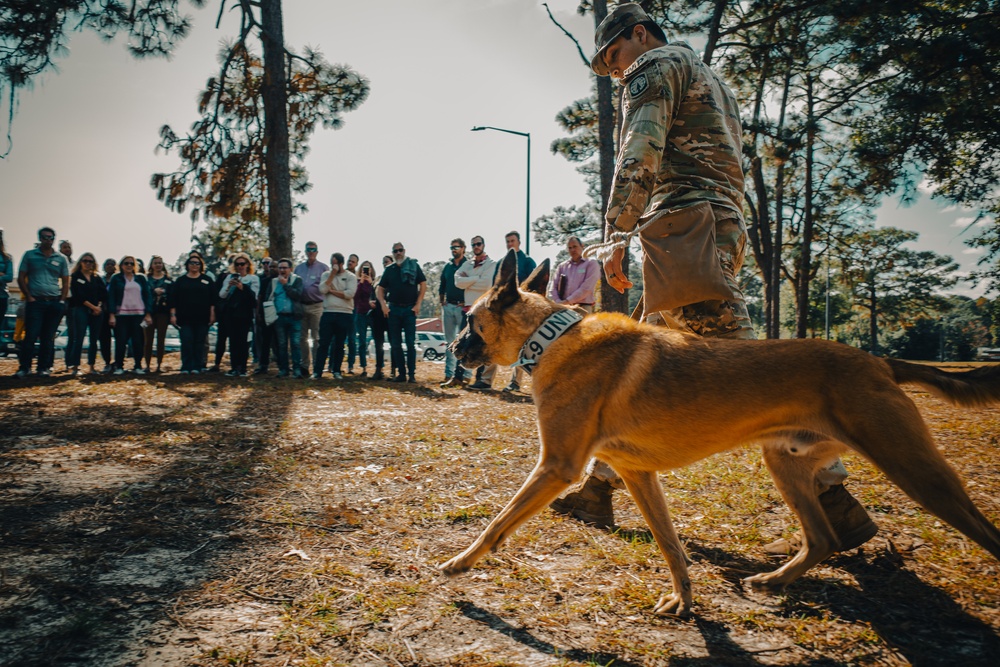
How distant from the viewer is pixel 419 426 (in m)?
6.47

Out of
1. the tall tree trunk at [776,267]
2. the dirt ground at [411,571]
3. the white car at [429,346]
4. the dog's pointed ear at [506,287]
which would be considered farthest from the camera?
the white car at [429,346]

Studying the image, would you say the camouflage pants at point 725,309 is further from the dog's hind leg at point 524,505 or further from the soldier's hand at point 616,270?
the dog's hind leg at point 524,505

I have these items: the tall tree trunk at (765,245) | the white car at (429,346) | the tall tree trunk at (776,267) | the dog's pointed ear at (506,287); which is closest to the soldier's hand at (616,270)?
the dog's pointed ear at (506,287)

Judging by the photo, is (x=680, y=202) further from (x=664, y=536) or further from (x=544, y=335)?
(x=664, y=536)

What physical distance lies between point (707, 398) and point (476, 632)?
1459 mm

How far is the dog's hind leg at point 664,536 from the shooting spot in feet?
7.96

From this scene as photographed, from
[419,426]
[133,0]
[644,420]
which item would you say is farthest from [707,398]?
[133,0]

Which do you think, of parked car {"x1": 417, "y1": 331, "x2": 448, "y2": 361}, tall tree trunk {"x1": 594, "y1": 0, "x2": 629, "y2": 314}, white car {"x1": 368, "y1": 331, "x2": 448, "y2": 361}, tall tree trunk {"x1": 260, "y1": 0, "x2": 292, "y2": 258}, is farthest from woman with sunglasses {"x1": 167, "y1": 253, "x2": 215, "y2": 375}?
parked car {"x1": 417, "y1": 331, "x2": 448, "y2": 361}

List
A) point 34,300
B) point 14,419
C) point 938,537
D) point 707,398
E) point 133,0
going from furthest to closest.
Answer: point 133,0 → point 34,300 → point 14,419 → point 938,537 → point 707,398

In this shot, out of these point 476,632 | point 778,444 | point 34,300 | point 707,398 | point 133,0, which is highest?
point 133,0

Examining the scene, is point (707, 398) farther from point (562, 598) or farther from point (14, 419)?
point (14, 419)

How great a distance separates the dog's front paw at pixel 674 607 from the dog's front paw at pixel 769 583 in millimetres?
424

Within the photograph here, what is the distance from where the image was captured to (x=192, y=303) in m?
10.9

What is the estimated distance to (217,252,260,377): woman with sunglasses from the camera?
36.2 feet
